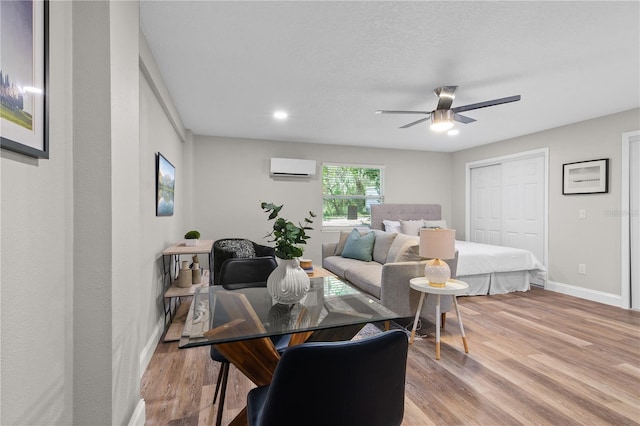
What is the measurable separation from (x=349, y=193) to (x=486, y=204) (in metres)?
2.59

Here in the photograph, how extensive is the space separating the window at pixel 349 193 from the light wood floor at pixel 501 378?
3.11 metres

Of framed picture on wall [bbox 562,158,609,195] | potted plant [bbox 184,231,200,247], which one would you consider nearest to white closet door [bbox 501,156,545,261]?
framed picture on wall [bbox 562,158,609,195]

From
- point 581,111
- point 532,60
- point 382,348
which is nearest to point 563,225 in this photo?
point 581,111

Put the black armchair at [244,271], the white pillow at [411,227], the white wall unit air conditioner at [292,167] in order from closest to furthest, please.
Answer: the black armchair at [244,271] → the white wall unit air conditioner at [292,167] → the white pillow at [411,227]

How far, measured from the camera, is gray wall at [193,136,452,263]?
17.1ft

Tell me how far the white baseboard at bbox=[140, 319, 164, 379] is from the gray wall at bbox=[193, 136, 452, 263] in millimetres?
2472

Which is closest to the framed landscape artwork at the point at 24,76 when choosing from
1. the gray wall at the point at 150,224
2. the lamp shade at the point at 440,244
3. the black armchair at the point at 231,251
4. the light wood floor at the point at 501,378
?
the gray wall at the point at 150,224

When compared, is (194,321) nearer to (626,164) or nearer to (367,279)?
(367,279)

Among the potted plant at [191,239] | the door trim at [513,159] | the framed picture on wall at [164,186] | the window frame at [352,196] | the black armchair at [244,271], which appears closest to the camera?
the black armchair at [244,271]

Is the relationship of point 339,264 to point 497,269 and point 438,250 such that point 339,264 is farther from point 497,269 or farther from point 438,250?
point 497,269

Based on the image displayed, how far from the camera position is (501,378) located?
7.29 feet

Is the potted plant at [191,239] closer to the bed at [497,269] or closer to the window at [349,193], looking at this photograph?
the window at [349,193]

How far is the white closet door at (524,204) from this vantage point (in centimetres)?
488

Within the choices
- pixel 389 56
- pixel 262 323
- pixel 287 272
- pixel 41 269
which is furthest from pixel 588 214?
pixel 41 269
